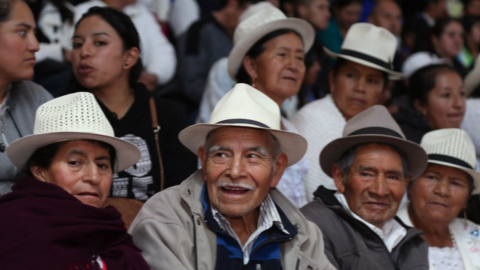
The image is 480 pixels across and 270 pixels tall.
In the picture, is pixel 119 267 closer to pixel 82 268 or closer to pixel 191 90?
pixel 82 268

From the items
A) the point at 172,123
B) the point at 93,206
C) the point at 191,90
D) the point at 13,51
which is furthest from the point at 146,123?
the point at 191,90

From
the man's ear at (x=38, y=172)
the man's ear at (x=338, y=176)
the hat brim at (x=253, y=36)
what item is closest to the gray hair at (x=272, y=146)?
the man's ear at (x=338, y=176)

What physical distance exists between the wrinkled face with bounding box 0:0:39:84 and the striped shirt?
133 centimetres

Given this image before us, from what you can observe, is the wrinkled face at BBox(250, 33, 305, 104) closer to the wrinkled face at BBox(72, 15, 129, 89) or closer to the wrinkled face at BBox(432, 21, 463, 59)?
the wrinkled face at BBox(72, 15, 129, 89)

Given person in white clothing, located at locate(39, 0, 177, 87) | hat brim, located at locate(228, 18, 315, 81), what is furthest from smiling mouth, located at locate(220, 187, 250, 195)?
person in white clothing, located at locate(39, 0, 177, 87)

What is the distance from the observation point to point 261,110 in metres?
4.05

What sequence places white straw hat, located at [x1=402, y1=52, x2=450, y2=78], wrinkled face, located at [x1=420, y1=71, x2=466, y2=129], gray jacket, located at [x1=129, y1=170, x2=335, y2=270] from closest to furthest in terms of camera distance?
gray jacket, located at [x1=129, y1=170, x2=335, y2=270] → wrinkled face, located at [x1=420, y1=71, x2=466, y2=129] → white straw hat, located at [x1=402, y1=52, x2=450, y2=78]

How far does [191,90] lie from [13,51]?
2.72m

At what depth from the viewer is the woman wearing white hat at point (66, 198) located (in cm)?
330

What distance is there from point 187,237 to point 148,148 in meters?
1.16

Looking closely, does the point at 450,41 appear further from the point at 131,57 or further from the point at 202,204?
the point at 202,204

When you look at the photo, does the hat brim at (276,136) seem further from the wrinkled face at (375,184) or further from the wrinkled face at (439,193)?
the wrinkled face at (439,193)

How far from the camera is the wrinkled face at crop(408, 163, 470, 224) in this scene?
16.9 ft

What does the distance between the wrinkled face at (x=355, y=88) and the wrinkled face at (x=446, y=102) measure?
562 mm
